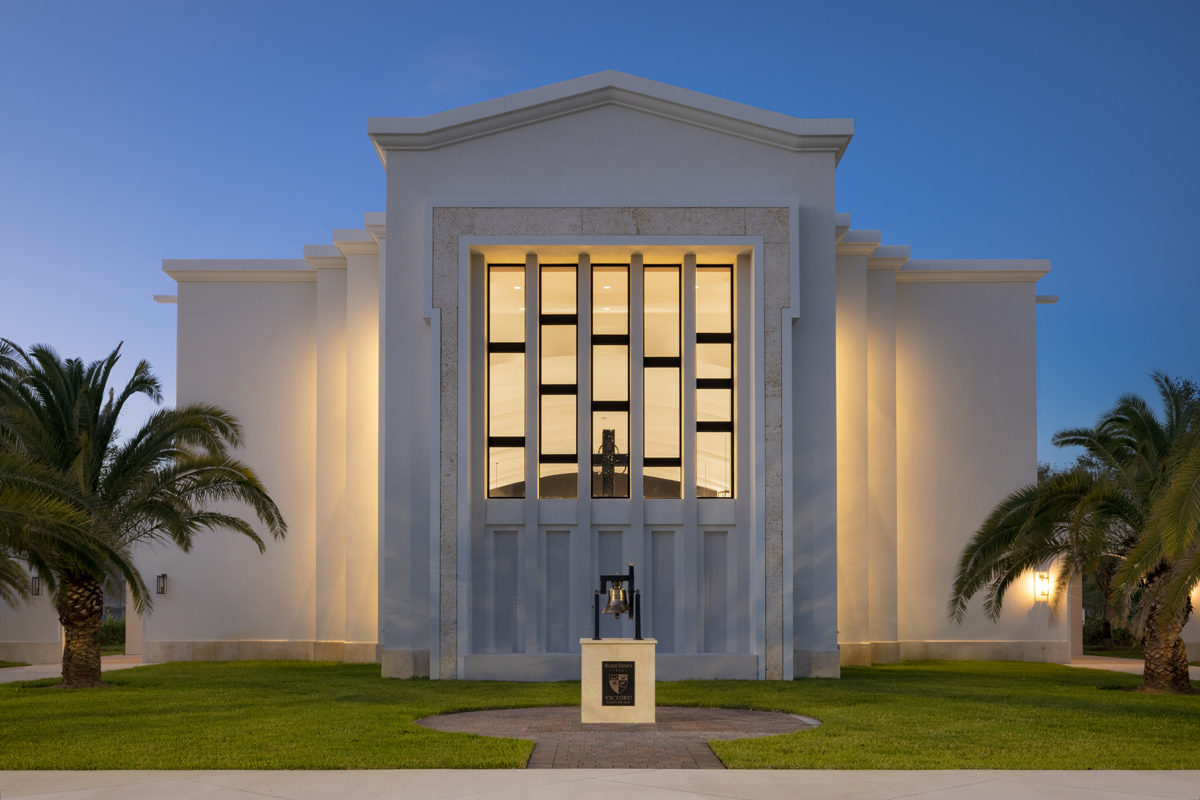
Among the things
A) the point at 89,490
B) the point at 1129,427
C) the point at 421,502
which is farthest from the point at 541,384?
the point at 1129,427

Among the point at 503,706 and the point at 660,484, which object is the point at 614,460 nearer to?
the point at 660,484

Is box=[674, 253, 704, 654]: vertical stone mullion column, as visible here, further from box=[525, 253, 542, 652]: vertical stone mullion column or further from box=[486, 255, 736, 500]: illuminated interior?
box=[525, 253, 542, 652]: vertical stone mullion column

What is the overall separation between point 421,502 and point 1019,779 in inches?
553

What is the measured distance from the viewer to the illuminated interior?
22391mm

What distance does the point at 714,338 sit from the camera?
75.2ft

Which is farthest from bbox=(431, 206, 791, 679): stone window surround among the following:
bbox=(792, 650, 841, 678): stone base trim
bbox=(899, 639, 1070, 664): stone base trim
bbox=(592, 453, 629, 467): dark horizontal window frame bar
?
bbox=(899, 639, 1070, 664): stone base trim

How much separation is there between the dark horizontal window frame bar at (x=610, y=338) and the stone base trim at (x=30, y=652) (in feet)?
56.1

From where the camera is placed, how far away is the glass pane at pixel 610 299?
22812 mm

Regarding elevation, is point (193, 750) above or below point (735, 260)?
below

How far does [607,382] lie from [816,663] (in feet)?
22.6

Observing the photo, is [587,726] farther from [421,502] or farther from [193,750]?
[421,502]

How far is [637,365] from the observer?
73.2ft

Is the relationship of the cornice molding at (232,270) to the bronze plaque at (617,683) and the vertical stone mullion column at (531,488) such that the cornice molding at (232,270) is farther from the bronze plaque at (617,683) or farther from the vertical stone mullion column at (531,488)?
the bronze plaque at (617,683)

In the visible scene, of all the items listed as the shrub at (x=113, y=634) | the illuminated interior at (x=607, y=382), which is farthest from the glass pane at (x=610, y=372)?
the shrub at (x=113, y=634)
